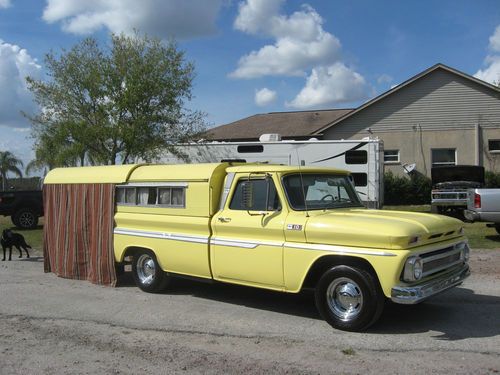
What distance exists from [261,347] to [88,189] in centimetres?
535

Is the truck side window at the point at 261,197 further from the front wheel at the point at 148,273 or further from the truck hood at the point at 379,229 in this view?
the front wheel at the point at 148,273

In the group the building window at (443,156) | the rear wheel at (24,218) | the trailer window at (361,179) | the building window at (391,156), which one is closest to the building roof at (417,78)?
the building window at (391,156)

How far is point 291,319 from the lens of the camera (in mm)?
6809

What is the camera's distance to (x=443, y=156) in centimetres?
2659

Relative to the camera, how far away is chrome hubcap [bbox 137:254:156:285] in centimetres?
860

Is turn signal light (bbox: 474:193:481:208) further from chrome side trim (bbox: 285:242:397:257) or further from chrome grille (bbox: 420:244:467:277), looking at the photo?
chrome side trim (bbox: 285:242:397:257)

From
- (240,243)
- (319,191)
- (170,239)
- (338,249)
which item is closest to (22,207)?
(170,239)

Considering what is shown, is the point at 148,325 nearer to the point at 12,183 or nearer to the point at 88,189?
the point at 88,189

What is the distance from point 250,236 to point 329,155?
9972 millimetres

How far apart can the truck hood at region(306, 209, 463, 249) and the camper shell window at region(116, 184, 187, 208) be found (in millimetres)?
2392

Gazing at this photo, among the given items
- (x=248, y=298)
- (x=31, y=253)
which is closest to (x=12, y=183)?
(x=31, y=253)

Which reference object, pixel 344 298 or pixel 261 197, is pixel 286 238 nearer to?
pixel 261 197

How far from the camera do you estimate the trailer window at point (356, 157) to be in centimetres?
1612

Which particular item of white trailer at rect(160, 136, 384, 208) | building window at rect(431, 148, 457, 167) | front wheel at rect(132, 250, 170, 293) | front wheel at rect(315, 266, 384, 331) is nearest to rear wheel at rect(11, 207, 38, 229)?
white trailer at rect(160, 136, 384, 208)
